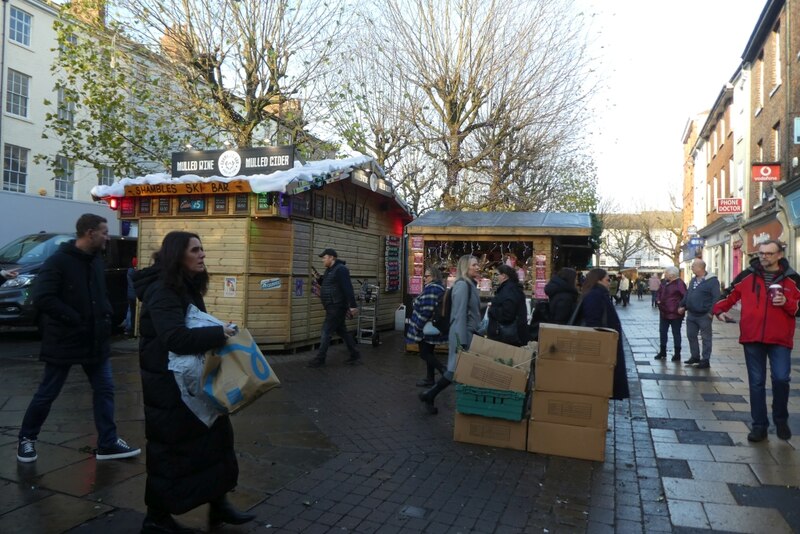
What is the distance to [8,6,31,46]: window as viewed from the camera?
24.7 m

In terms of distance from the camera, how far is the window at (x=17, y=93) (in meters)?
24.3

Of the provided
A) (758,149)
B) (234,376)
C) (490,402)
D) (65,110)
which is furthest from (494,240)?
(758,149)

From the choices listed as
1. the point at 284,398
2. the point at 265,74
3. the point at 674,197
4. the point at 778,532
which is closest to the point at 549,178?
the point at 265,74

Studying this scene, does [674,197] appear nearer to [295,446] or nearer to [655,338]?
[655,338]

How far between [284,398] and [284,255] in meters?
3.46

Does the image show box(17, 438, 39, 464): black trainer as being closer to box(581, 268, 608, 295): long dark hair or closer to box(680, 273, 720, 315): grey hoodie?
box(581, 268, 608, 295): long dark hair

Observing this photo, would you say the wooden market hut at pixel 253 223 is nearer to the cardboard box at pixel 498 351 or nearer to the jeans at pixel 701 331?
the cardboard box at pixel 498 351

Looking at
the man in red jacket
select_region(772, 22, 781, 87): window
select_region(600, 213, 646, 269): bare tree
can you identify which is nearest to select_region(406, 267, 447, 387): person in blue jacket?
the man in red jacket

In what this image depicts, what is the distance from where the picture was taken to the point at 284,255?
32.0 feet

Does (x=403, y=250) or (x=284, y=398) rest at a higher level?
(x=403, y=250)

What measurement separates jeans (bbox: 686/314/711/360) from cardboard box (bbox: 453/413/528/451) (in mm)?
5620

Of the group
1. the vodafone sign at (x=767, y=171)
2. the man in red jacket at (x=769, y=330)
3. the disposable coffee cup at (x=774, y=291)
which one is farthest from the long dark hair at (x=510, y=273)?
the vodafone sign at (x=767, y=171)

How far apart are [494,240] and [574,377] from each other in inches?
286

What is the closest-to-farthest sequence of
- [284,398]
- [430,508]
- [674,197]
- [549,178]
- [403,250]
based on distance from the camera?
[430,508], [284,398], [403,250], [549,178], [674,197]
